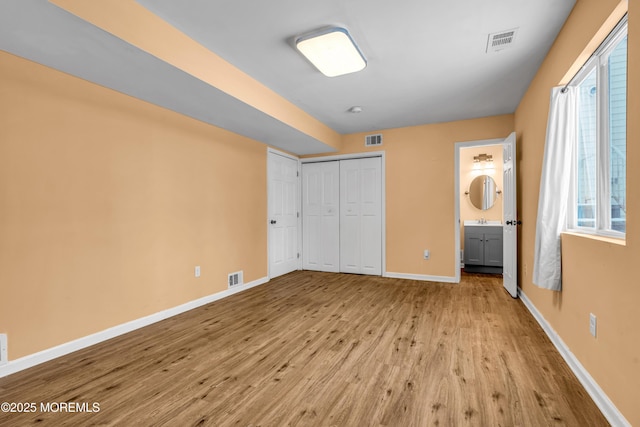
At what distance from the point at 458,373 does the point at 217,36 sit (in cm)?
311

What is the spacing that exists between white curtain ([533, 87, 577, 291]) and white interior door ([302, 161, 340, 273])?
134 inches

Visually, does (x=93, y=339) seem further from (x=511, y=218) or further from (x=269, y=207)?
(x=511, y=218)

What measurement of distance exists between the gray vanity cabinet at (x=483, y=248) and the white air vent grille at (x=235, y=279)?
402cm

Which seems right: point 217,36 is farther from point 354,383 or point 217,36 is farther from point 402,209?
point 402,209

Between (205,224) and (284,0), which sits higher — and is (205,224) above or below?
below

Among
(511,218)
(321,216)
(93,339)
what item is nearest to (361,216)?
(321,216)

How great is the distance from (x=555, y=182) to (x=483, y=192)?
151 inches

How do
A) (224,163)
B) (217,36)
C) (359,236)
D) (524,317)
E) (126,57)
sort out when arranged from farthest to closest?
(359,236)
(224,163)
(524,317)
(217,36)
(126,57)

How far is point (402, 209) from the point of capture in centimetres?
496

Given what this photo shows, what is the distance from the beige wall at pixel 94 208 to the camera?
2.13m

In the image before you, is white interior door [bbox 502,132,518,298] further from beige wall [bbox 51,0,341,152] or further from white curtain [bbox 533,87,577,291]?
beige wall [bbox 51,0,341,152]

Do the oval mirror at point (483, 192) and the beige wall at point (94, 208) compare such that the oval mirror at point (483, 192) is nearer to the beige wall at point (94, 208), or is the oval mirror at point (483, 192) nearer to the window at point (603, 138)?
the window at point (603, 138)

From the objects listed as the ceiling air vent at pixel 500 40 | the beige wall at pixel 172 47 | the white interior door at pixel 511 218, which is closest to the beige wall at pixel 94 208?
the beige wall at pixel 172 47

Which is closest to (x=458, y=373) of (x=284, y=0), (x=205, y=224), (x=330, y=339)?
(x=330, y=339)
